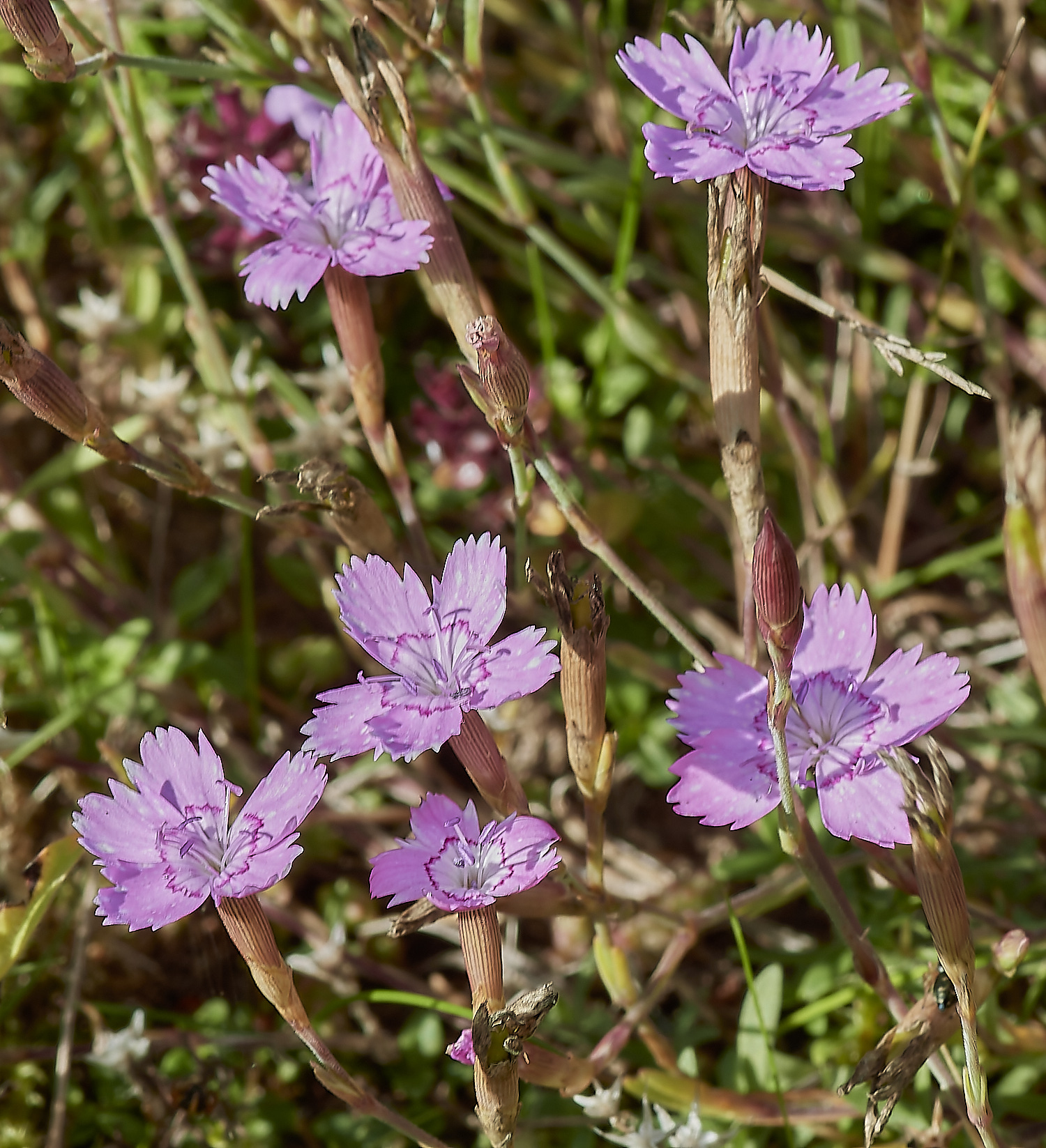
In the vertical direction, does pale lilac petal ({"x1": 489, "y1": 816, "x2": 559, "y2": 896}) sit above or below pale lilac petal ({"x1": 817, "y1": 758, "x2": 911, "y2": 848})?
above

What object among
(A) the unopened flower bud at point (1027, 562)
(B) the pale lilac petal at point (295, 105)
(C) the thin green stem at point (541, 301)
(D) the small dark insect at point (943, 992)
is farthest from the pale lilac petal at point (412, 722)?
(B) the pale lilac petal at point (295, 105)

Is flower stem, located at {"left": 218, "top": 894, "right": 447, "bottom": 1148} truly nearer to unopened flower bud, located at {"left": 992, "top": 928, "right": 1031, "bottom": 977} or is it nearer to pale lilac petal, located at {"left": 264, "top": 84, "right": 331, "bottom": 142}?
unopened flower bud, located at {"left": 992, "top": 928, "right": 1031, "bottom": 977}

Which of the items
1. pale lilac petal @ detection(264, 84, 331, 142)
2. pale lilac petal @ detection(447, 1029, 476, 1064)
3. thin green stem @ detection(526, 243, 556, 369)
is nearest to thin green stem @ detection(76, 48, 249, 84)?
pale lilac petal @ detection(264, 84, 331, 142)

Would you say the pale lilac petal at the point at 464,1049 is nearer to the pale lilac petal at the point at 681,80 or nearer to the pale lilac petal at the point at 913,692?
the pale lilac petal at the point at 913,692

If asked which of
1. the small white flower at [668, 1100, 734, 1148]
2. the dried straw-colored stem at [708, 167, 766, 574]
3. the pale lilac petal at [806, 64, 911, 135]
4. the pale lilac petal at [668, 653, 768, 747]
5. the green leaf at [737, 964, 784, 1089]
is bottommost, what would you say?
the green leaf at [737, 964, 784, 1089]

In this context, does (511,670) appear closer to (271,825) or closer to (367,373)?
(271,825)

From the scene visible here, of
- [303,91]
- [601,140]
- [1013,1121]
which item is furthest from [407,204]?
[1013,1121]

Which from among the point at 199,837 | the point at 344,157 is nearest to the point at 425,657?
the point at 199,837
